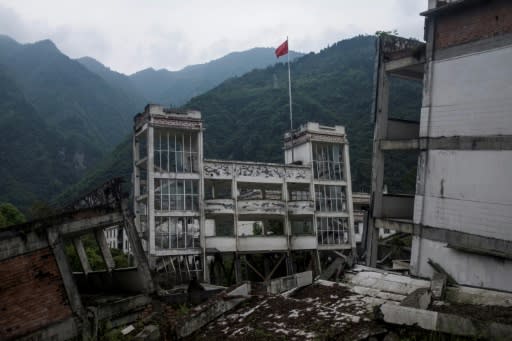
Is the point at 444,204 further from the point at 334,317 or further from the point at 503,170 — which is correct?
the point at 334,317

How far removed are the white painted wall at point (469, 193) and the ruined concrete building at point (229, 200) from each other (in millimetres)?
15175

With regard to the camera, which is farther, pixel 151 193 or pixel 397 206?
pixel 151 193

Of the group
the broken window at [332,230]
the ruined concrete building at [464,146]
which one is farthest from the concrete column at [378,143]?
the broken window at [332,230]

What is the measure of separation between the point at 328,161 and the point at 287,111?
42731 millimetres

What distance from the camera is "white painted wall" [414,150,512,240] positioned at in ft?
41.0

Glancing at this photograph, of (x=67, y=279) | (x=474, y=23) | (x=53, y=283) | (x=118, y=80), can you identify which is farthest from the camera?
(x=118, y=80)

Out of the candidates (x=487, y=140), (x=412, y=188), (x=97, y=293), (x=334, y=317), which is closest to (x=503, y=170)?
(x=487, y=140)

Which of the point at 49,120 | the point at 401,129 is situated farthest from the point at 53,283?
the point at 49,120

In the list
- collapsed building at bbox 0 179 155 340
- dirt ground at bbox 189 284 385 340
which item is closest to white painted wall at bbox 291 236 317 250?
collapsed building at bbox 0 179 155 340

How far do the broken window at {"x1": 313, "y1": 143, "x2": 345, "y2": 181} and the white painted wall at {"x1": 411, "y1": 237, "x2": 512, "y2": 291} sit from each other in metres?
18.0

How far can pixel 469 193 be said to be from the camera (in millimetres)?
13320

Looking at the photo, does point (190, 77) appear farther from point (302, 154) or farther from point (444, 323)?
point (444, 323)

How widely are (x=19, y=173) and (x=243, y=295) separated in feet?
267

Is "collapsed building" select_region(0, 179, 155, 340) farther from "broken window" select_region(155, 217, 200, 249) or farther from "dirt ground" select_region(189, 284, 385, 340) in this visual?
"broken window" select_region(155, 217, 200, 249)
